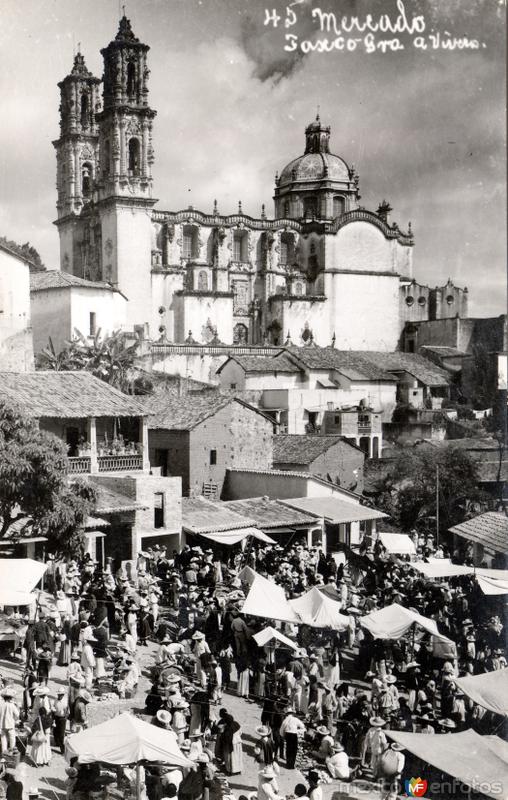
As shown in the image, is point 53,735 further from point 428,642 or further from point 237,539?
point 237,539

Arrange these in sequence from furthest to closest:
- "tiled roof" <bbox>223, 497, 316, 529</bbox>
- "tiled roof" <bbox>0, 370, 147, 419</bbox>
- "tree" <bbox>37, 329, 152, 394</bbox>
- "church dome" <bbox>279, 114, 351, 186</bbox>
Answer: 1. "church dome" <bbox>279, 114, 351, 186</bbox>
2. "tree" <bbox>37, 329, 152, 394</bbox>
3. "tiled roof" <bbox>223, 497, 316, 529</bbox>
4. "tiled roof" <bbox>0, 370, 147, 419</bbox>

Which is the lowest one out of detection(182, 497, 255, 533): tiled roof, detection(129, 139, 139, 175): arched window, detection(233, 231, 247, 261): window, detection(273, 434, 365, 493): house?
detection(182, 497, 255, 533): tiled roof

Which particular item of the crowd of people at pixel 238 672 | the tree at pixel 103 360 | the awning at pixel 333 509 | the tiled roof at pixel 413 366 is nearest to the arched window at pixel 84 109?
the tree at pixel 103 360

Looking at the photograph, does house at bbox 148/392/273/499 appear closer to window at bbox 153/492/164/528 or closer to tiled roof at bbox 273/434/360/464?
tiled roof at bbox 273/434/360/464

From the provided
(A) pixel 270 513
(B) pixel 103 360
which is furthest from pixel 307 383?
(A) pixel 270 513

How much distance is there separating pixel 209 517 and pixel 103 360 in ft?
52.3

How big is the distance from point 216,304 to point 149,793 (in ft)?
162

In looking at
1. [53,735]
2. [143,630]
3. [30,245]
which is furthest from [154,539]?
[30,245]

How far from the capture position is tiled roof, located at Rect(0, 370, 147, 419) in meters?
24.3

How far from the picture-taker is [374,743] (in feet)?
39.5

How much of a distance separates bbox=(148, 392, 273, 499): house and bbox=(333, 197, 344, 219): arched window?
41.0m

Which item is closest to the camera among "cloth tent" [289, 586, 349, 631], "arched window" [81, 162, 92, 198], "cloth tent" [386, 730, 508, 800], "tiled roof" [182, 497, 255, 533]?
"cloth tent" [386, 730, 508, 800]

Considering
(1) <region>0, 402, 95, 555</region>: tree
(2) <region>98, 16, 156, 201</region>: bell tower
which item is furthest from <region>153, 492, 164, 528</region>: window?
(2) <region>98, 16, 156, 201</region>: bell tower

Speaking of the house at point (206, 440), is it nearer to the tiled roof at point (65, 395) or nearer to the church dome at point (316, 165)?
the tiled roof at point (65, 395)
